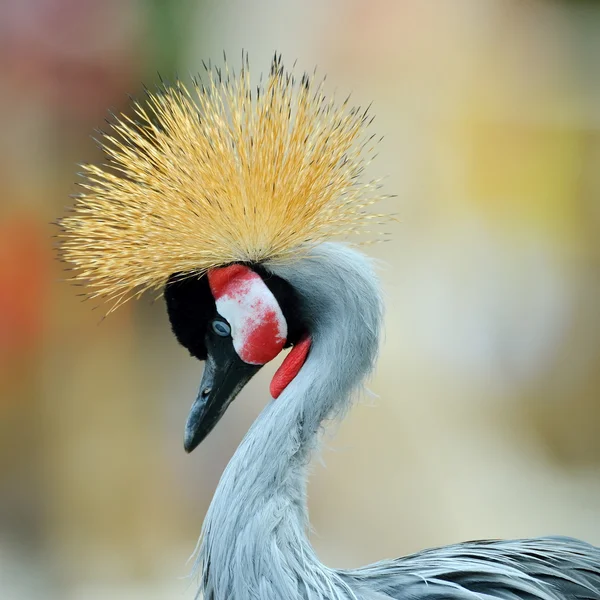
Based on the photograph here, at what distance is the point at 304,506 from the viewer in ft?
2.71

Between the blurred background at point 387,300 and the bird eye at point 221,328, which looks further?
the blurred background at point 387,300

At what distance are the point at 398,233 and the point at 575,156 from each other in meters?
0.51

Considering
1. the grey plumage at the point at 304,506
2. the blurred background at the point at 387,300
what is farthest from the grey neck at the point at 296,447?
the blurred background at the point at 387,300

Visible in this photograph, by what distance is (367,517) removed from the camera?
1768mm

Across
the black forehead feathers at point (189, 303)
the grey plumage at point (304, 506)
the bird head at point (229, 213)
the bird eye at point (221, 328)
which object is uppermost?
the bird head at point (229, 213)

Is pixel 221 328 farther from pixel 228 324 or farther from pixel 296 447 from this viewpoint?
pixel 296 447

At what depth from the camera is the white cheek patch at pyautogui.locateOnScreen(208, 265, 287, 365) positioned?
0.81m

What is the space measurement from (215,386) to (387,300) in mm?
911

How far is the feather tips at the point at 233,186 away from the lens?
802 mm

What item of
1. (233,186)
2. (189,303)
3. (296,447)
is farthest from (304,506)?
(233,186)

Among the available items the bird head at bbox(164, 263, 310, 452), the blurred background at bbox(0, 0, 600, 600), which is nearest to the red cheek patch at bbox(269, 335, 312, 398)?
the bird head at bbox(164, 263, 310, 452)

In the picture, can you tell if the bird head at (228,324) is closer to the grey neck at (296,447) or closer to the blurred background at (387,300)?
the grey neck at (296,447)

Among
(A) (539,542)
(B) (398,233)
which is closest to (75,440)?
(B) (398,233)

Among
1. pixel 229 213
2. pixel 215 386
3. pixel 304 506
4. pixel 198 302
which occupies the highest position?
pixel 229 213
